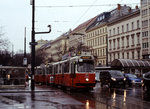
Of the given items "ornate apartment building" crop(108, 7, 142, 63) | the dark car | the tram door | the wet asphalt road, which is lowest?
the wet asphalt road

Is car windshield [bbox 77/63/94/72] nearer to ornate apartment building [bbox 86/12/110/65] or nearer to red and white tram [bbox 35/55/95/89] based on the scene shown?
red and white tram [bbox 35/55/95/89]

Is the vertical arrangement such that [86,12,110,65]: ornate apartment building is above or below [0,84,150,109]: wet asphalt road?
above

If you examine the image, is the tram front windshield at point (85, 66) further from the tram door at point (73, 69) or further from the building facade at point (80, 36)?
the building facade at point (80, 36)

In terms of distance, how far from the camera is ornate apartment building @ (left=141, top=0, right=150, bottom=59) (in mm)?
74562

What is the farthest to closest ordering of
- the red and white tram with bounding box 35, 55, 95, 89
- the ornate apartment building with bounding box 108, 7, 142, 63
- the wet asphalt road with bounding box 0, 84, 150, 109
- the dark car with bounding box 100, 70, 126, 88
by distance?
the ornate apartment building with bounding box 108, 7, 142, 63 < the dark car with bounding box 100, 70, 126, 88 < the red and white tram with bounding box 35, 55, 95, 89 < the wet asphalt road with bounding box 0, 84, 150, 109

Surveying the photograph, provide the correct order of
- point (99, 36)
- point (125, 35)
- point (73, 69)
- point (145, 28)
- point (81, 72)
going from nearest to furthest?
point (81, 72), point (73, 69), point (145, 28), point (125, 35), point (99, 36)

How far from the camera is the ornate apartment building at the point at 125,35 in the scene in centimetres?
7950

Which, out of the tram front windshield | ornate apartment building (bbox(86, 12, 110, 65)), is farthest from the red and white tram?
ornate apartment building (bbox(86, 12, 110, 65))

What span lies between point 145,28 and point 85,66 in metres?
49.8

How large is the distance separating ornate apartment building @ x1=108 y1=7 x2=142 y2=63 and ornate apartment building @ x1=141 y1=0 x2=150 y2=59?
1.77 metres

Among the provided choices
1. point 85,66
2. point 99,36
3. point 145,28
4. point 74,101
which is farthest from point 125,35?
point 74,101

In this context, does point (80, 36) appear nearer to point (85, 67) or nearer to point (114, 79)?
point (114, 79)

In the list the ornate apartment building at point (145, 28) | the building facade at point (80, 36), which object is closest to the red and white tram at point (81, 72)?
the ornate apartment building at point (145, 28)

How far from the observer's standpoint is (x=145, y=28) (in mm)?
76125
